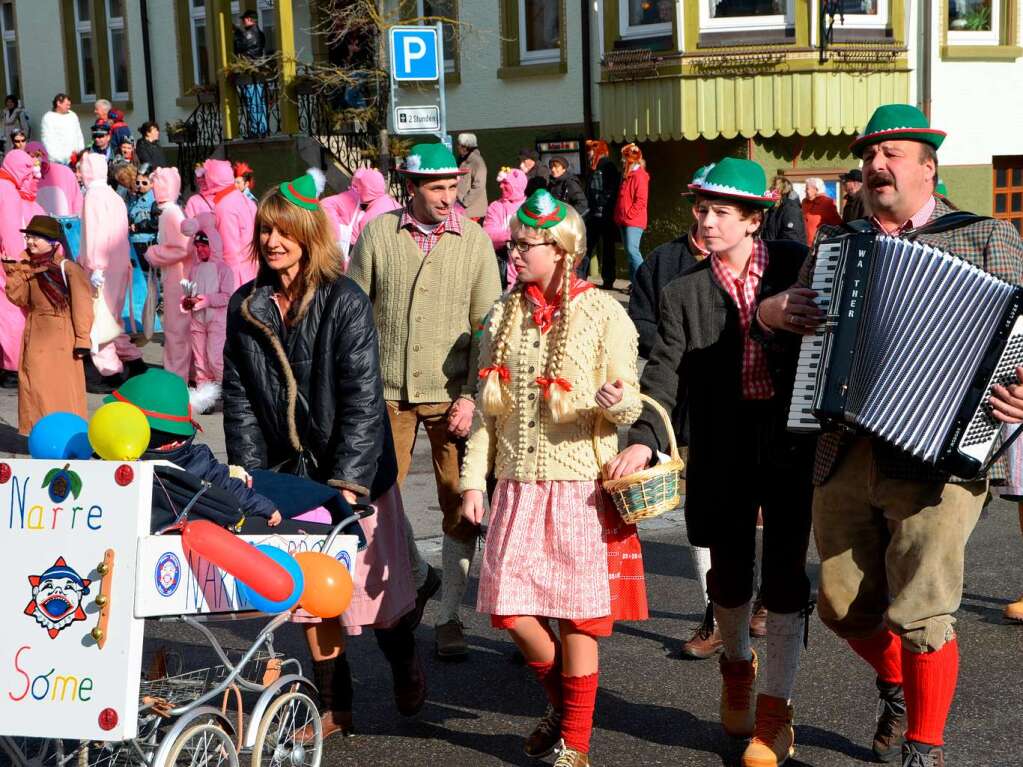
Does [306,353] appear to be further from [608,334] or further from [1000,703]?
[1000,703]

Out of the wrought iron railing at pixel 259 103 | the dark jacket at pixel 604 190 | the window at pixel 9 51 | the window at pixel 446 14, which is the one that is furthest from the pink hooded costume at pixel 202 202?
the window at pixel 9 51

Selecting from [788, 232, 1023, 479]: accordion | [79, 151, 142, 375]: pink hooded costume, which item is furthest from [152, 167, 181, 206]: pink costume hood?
[788, 232, 1023, 479]: accordion

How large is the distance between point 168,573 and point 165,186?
960cm

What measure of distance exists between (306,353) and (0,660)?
1.47 m

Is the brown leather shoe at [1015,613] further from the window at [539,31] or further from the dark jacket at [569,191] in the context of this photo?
the window at [539,31]

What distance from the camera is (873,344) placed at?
4258 millimetres

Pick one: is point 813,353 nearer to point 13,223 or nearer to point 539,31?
point 13,223

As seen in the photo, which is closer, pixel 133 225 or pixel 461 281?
pixel 461 281

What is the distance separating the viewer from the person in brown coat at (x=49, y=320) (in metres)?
9.66

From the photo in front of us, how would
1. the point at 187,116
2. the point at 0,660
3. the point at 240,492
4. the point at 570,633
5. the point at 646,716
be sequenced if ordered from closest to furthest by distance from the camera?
1. the point at 0,660
2. the point at 240,492
3. the point at 570,633
4. the point at 646,716
5. the point at 187,116

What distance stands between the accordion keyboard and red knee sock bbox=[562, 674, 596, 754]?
1101 mm

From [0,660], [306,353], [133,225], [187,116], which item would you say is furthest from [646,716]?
[187,116]

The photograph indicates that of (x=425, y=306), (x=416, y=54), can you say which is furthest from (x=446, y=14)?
(x=425, y=306)

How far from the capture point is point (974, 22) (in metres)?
19.5
